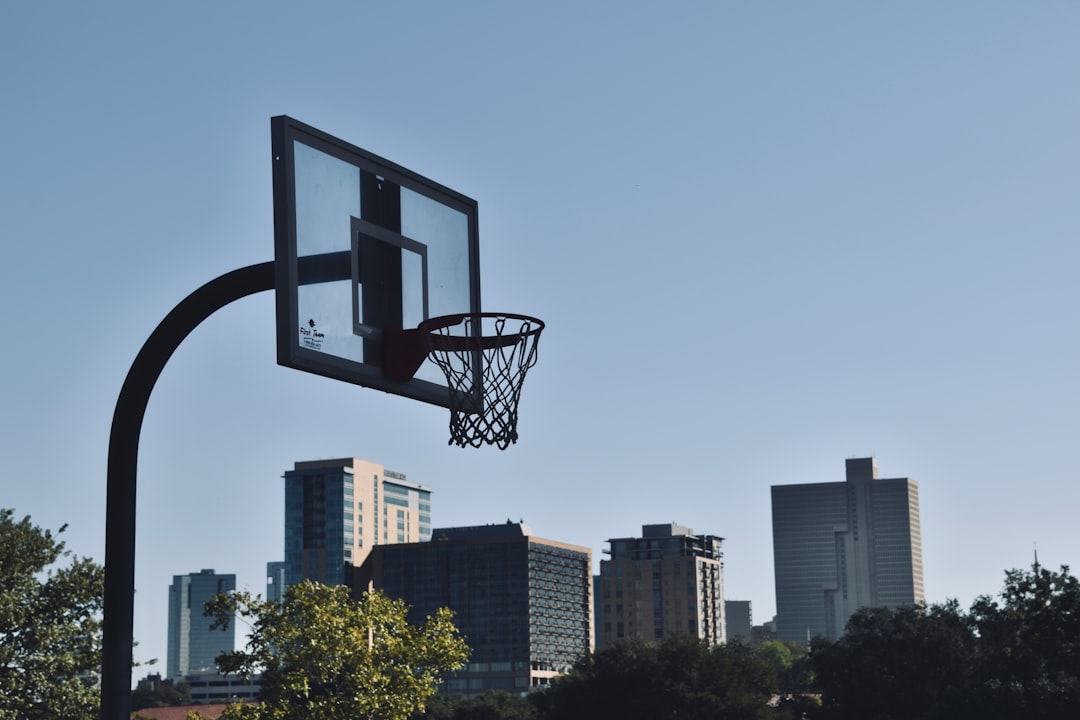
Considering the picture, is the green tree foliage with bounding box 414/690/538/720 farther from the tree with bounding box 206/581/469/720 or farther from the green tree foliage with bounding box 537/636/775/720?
the tree with bounding box 206/581/469/720

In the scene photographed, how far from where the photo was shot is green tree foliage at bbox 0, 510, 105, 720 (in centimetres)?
3284

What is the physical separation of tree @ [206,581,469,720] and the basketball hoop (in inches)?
856

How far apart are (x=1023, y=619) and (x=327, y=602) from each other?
117 ft

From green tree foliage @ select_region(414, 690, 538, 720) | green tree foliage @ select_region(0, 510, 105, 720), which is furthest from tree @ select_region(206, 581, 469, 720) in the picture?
green tree foliage @ select_region(414, 690, 538, 720)

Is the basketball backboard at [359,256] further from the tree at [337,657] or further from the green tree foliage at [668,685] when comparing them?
the green tree foliage at [668,685]

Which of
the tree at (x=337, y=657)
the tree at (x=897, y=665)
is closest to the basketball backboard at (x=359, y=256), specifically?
the tree at (x=337, y=657)

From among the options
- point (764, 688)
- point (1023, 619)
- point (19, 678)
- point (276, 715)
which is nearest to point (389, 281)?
point (276, 715)

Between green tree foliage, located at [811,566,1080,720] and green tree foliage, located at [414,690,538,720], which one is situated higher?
green tree foliage, located at [811,566,1080,720]

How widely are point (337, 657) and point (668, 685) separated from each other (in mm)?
42286

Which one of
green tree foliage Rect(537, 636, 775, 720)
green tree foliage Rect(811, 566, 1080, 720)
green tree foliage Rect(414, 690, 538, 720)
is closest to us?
green tree foliage Rect(811, 566, 1080, 720)

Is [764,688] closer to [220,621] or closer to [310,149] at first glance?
[220,621]

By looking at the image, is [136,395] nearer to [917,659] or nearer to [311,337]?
[311,337]

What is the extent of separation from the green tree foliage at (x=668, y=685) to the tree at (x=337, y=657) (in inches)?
1584

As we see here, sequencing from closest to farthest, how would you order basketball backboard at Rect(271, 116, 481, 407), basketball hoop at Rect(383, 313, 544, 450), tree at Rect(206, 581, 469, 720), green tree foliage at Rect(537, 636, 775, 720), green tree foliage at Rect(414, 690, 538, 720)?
basketball backboard at Rect(271, 116, 481, 407) < basketball hoop at Rect(383, 313, 544, 450) < tree at Rect(206, 581, 469, 720) < green tree foliage at Rect(537, 636, 775, 720) < green tree foliage at Rect(414, 690, 538, 720)
